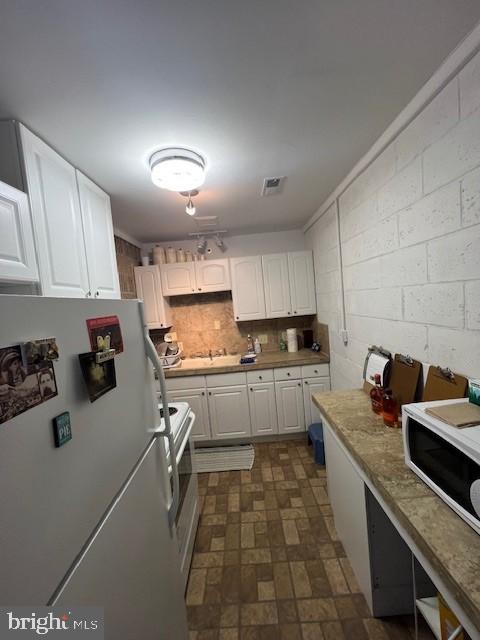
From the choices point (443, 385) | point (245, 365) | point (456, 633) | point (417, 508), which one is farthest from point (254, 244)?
point (456, 633)

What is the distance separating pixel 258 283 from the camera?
3.16m

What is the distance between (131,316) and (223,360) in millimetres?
2317

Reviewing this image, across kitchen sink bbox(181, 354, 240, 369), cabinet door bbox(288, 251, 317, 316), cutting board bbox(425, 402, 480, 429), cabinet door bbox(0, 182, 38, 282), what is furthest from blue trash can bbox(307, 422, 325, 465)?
cabinet door bbox(0, 182, 38, 282)

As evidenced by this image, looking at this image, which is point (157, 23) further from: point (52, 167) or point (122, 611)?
point (122, 611)

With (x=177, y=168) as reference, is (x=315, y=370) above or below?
below

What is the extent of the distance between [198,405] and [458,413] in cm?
245

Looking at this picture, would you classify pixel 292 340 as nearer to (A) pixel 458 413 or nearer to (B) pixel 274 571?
(B) pixel 274 571

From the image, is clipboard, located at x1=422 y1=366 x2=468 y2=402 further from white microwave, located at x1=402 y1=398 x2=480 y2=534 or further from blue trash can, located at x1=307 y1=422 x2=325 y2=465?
blue trash can, located at x1=307 y1=422 x2=325 y2=465

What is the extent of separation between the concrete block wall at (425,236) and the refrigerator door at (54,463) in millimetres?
1326

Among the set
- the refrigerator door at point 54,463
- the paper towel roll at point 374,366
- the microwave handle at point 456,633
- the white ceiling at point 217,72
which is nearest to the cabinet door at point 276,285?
the paper towel roll at point 374,366

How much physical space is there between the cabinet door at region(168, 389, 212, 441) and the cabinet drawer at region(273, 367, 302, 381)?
81cm

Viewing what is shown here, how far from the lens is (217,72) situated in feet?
3.26

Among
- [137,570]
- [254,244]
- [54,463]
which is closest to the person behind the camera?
[54,463]

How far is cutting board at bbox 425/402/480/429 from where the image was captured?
0.85 m
